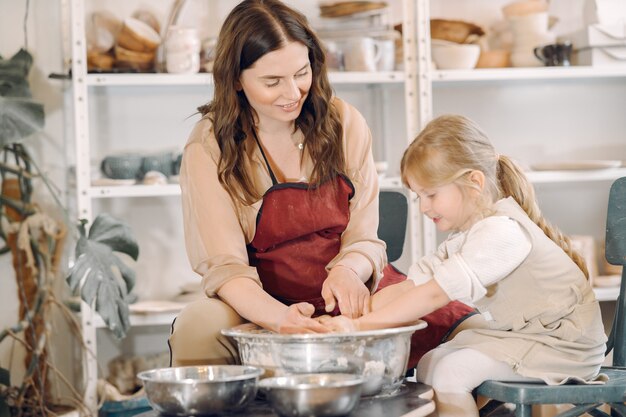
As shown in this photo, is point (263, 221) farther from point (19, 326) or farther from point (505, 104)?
point (505, 104)

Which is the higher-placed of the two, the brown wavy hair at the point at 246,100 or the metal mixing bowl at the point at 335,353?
the brown wavy hair at the point at 246,100

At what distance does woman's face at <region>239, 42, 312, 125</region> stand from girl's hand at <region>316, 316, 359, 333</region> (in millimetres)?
442

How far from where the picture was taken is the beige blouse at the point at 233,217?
1843 millimetres

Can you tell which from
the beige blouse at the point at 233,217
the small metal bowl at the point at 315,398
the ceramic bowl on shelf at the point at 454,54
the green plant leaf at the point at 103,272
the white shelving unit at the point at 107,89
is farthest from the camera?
the ceramic bowl on shelf at the point at 454,54

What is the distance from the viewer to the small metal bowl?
128 centimetres

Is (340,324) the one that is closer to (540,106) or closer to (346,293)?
(346,293)

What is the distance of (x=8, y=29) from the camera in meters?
3.32

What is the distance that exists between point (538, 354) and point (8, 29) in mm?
2334

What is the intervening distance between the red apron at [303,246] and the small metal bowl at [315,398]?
0.57m

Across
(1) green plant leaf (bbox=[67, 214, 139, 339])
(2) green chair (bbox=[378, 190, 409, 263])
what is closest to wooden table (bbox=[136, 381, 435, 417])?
(2) green chair (bbox=[378, 190, 409, 263])

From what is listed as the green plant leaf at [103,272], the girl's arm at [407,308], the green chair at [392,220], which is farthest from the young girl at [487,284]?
the green plant leaf at [103,272]

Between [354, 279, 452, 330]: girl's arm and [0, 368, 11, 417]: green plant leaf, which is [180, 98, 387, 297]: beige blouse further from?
[0, 368, 11, 417]: green plant leaf

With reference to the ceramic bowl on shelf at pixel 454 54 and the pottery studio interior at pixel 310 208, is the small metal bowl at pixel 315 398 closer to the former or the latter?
the pottery studio interior at pixel 310 208

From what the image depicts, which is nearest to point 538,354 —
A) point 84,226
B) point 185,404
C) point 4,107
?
point 185,404
